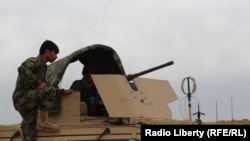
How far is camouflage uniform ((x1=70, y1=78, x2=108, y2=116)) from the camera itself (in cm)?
821

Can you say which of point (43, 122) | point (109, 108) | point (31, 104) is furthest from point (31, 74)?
point (109, 108)

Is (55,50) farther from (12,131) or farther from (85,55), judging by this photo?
(85,55)

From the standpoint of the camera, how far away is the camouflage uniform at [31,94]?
662 cm

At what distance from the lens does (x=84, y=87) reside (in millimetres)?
8477

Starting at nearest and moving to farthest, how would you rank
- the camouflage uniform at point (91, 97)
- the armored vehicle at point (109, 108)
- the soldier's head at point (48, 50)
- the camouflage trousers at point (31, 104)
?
the armored vehicle at point (109, 108), the camouflage trousers at point (31, 104), the soldier's head at point (48, 50), the camouflage uniform at point (91, 97)

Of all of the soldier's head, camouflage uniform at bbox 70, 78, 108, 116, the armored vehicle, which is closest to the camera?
the armored vehicle

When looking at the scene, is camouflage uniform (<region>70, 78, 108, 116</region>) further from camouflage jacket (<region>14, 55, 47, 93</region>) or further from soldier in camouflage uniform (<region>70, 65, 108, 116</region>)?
camouflage jacket (<region>14, 55, 47, 93</region>)

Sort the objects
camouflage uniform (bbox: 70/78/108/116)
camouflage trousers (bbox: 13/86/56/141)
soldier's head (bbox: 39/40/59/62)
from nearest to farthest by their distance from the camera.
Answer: camouflage trousers (bbox: 13/86/56/141) → soldier's head (bbox: 39/40/59/62) → camouflage uniform (bbox: 70/78/108/116)

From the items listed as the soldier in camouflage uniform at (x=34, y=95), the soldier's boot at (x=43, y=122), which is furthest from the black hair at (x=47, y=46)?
the soldier's boot at (x=43, y=122)

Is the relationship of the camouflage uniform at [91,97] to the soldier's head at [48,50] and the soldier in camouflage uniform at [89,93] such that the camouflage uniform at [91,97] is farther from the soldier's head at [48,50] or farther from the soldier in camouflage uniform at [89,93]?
the soldier's head at [48,50]

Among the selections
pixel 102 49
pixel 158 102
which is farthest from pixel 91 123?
pixel 102 49

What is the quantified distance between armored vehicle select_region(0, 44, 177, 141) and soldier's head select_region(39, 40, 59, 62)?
61 centimetres

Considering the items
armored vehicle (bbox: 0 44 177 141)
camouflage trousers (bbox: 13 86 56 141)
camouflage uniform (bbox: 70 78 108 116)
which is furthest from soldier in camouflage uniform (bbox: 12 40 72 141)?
camouflage uniform (bbox: 70 78 108 116)

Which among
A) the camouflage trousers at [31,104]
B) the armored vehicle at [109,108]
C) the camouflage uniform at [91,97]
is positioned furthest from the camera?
the camouflage uniform at [91,97]
